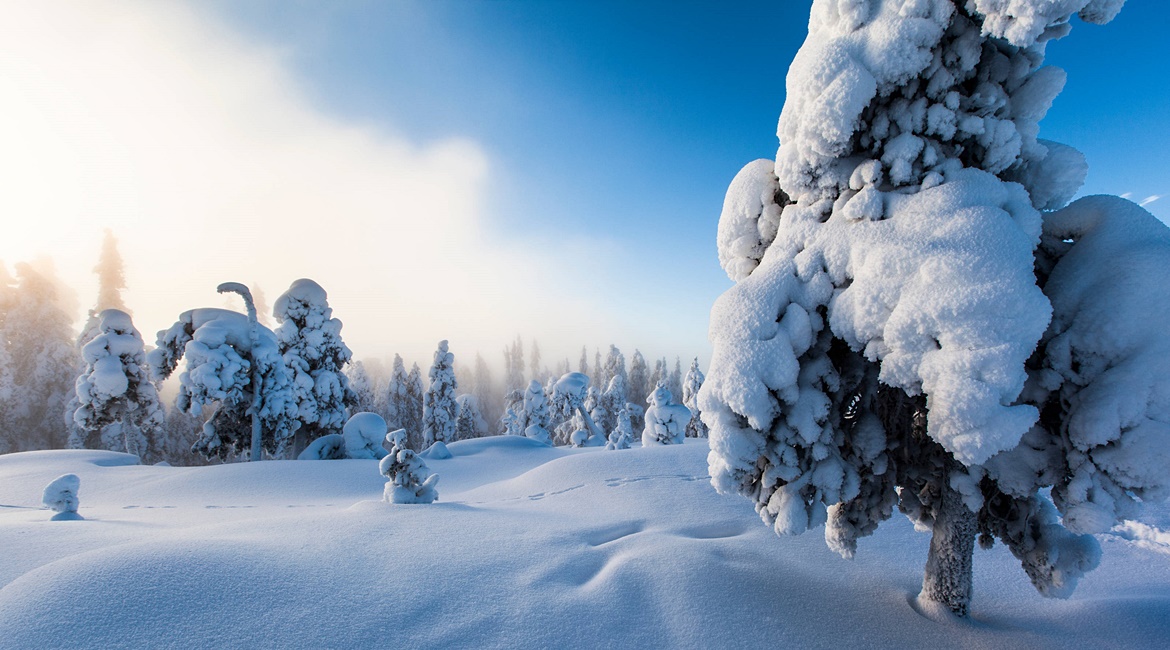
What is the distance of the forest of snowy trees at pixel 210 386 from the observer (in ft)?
51.4

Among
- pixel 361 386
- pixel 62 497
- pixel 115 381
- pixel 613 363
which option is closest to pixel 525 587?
pixel 62 497

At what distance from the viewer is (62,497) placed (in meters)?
7.55

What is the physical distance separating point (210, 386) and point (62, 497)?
7.89m

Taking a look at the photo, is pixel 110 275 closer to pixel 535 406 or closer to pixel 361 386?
pixel 361 386

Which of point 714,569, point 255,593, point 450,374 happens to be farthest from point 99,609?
point 450,374

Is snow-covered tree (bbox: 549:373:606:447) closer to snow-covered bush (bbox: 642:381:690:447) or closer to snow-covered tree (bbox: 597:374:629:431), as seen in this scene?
snow-covered tree (bbox: 597:374:629:431)

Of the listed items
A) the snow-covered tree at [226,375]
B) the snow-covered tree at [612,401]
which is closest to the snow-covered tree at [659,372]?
the snow-covered tree at [612,401]

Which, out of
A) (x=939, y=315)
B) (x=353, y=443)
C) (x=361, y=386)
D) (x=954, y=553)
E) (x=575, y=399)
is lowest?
(x=353, y=443)

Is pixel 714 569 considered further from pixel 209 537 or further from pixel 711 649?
pixel 209 537

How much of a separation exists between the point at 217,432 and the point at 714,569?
18.7 m

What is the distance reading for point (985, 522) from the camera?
4.25 meters

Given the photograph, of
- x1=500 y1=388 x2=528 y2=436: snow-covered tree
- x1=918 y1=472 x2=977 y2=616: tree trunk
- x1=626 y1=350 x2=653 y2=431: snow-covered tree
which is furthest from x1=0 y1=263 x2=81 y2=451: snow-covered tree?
x1=626 y1=350 x2=653 y2=431: snow-covered tree

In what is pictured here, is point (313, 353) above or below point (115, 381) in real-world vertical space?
above

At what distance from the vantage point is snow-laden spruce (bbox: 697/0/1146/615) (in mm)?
3088
